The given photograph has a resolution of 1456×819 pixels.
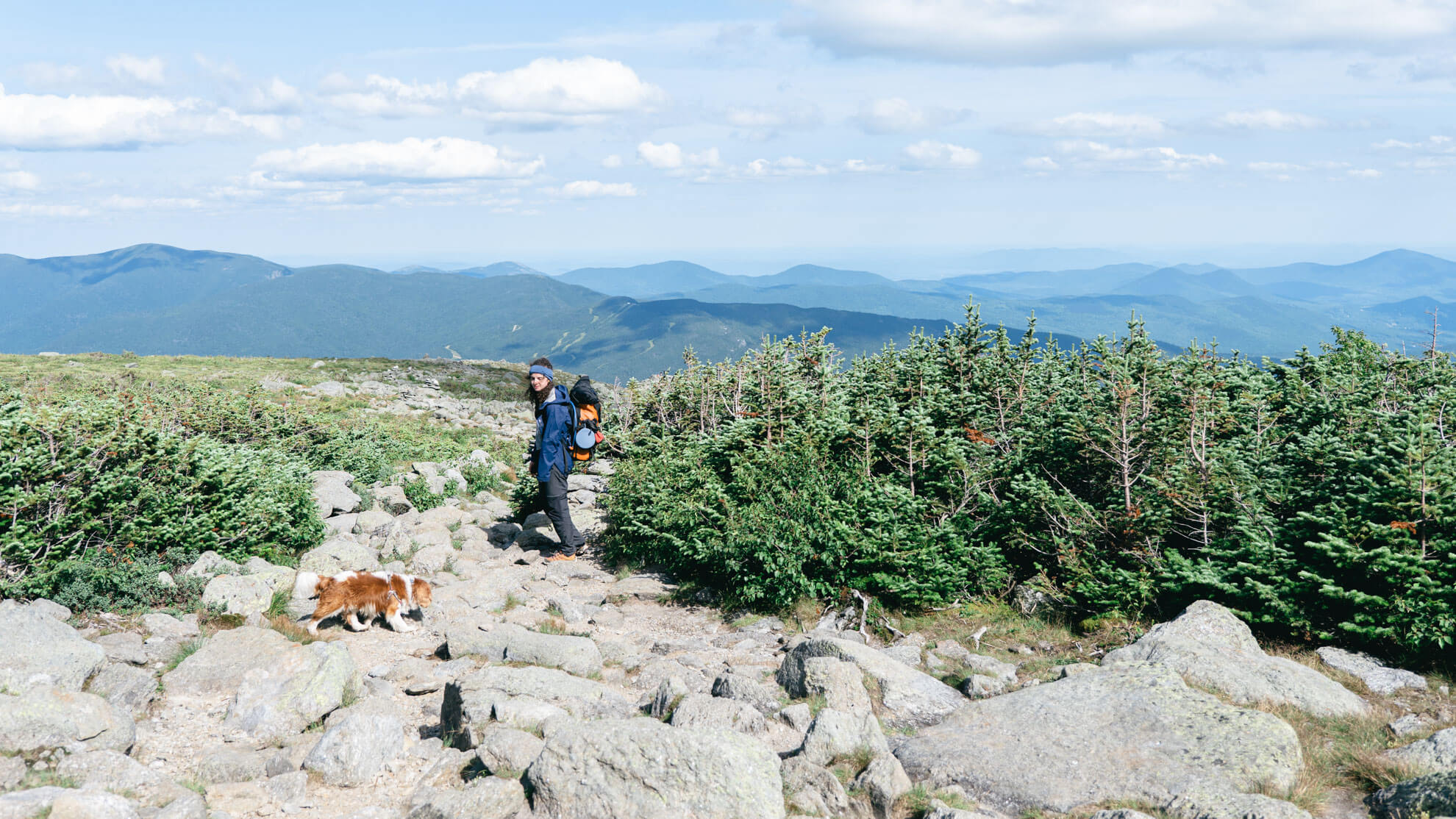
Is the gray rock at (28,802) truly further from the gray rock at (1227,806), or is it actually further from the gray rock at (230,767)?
the gray rock at (1227,806)

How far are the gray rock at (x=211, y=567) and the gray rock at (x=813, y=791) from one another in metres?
7.70

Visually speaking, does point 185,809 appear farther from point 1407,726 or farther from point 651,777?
point 1407,726

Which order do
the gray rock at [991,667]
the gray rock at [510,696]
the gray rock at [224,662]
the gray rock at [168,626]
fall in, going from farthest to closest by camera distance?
the gray rock at [168,626], the gray rock at [991,667], the gray rock at [224,662], the gray rock at [510,696]

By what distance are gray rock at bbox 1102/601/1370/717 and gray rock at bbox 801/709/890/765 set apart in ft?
9.19

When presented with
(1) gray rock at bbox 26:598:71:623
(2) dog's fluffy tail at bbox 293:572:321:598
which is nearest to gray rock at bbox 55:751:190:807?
(1) gray rock at bbox 26:598:71:623

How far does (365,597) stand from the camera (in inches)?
369

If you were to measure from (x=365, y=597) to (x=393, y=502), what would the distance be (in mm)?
6193

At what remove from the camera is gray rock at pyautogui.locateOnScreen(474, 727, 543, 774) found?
5.68 m

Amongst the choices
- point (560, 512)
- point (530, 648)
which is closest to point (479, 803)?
point (530, 648)

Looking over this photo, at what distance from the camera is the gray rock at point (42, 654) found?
638 cm

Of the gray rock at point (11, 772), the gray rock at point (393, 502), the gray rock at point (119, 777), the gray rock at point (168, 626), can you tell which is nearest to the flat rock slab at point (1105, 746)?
the gray rock at point (119, 777)

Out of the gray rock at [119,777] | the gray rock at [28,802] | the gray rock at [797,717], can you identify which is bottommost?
the gray rock at [797,717]

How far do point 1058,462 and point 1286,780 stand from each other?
5.71 m

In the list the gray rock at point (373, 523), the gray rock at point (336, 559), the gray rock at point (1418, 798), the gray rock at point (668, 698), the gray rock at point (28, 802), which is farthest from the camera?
the gray rock at point (373, 523)
